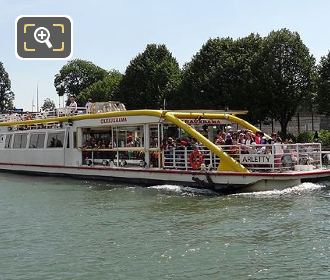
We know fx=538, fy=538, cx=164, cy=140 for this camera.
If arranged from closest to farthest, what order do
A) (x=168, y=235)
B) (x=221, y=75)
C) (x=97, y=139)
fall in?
(x=168, y=235), (x=97, y=139), (x=221, y=75)

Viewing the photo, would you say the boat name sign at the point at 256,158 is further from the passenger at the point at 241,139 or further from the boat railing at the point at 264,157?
the passenger at the point at 241,139

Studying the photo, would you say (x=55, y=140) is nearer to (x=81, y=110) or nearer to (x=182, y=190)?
(x=81, y=110)

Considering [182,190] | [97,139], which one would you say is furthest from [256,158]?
[97,139]

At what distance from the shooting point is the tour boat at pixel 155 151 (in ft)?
60.5

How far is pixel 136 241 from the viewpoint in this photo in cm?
1149

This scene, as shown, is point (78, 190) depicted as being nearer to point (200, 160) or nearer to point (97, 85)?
point (200, 160)

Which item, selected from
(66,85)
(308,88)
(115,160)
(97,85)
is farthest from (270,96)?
(66,85)

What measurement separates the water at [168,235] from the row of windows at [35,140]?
326 inches

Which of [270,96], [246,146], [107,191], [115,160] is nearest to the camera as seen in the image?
[246,146]

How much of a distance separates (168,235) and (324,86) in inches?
1257

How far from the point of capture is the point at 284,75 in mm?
42688

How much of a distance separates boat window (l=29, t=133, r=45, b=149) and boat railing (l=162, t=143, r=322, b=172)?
10.2 metres

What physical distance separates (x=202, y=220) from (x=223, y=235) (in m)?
1.79

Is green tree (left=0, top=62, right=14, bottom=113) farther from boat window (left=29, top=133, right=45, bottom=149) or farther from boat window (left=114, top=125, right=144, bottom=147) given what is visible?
boat window (left=114, top=125, right=144, bottom=147)
